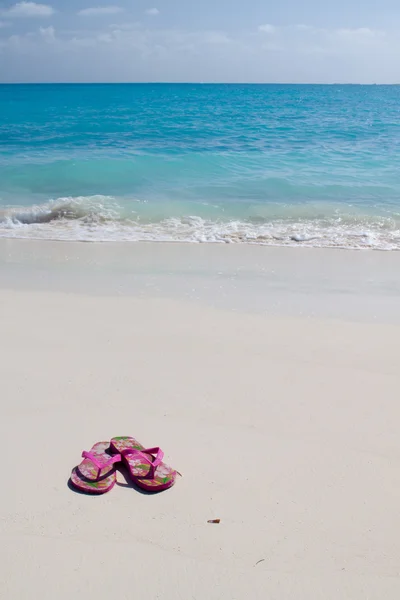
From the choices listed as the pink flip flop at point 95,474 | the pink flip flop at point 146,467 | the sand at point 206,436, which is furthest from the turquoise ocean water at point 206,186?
the pink flip flop at point 95,474

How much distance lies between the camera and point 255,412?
297 cm

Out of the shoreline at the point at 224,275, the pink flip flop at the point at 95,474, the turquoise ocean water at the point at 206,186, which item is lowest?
Answer: the pink flip flop at the point at 95,474

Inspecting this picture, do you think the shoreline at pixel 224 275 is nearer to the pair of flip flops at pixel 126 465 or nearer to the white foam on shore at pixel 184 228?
the white foam on shore at pixel 184 228

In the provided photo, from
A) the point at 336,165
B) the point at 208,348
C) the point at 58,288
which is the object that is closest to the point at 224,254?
the point at 58,288

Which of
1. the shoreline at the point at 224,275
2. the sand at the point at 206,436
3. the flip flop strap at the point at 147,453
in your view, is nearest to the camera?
the sand at the point at 206,436

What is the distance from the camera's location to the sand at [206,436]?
6.47 feet

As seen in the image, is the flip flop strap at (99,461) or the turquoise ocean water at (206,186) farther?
the turquoise ocean water at (206,186)

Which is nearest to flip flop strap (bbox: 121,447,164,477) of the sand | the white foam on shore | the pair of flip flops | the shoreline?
the pair of flip flops

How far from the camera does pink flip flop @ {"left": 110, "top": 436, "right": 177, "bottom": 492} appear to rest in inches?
95.0

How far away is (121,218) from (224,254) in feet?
9.12

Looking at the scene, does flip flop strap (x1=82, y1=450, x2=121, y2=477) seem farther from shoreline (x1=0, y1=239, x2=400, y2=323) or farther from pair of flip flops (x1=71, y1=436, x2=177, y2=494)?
shoreline (x1=0, y1=239, x2=400, y2=323)

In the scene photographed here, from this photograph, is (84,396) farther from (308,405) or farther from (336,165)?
(336,165)

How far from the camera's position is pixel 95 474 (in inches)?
95.5

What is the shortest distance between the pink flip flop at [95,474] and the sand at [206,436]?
5 cm
